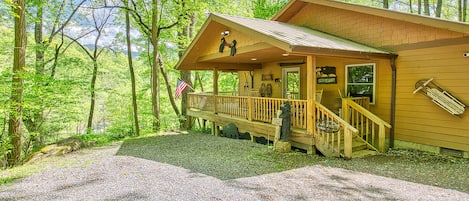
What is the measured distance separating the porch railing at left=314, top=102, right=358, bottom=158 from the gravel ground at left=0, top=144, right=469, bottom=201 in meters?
1.01

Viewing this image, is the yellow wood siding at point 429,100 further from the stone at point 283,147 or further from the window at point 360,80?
the stone at point 283,147

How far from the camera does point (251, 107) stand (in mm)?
8812

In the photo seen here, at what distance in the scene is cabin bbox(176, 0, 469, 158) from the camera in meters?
6.41

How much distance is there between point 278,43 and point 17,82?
6.61 meters

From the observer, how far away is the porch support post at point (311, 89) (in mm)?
6578

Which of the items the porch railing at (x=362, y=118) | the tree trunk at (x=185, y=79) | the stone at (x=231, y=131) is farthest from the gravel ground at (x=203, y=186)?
the tree trunk at (x=185, y=79)

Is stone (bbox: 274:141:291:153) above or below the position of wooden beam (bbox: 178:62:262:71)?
below

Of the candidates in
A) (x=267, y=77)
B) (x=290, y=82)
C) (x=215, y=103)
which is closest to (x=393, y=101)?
(x=290, y=82)

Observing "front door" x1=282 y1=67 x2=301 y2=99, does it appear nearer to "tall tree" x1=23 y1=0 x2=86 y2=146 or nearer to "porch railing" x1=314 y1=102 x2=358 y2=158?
"porch railing" x1=314 y1=102 x2=358 y2=158

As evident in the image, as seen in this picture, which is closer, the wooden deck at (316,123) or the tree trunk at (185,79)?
the wooden deck at (316,123)

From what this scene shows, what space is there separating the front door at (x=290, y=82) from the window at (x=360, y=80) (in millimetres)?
2474

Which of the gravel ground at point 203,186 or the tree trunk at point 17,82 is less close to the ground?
the tree trunk at point 17,82

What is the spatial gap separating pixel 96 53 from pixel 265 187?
15.7 meters

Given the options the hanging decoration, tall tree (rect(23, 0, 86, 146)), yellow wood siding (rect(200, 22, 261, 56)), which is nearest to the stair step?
yellow wood siding (rect(200, 22, 261, 56))
